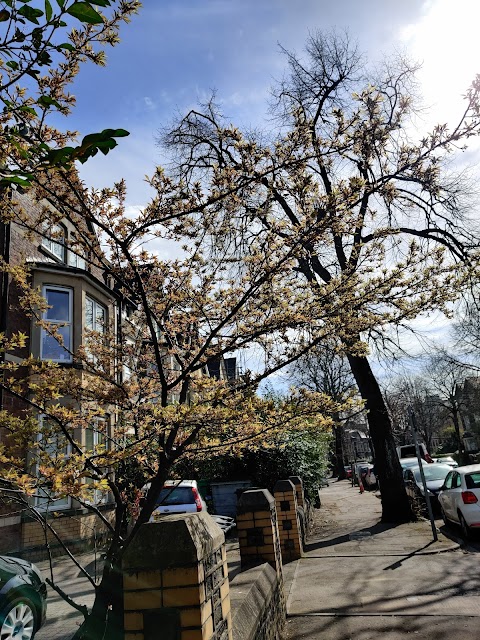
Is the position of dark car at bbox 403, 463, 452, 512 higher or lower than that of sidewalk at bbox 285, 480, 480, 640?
higher

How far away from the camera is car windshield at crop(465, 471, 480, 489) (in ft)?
31.3

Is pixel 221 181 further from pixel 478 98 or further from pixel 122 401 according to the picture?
pixel 478 98

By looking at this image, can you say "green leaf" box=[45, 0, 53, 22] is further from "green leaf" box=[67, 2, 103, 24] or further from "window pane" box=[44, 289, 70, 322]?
"window pane" box=[44, 289, 70, 322]

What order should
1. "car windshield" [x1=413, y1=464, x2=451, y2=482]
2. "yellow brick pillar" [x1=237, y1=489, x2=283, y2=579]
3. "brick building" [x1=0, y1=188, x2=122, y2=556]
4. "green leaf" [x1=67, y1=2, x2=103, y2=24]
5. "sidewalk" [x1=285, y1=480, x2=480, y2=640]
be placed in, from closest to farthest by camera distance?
"green leaf" [x1=67, y1=2, x2=103, y2=24] < "sidewalk" [x1=285, y1=480, x2=480, y2=640] < "yellow brick pillar" [x1=237, y1=489, x2=283, y2=579] < "brick building" [x1=0, y1=188, x2=122, y2=556] < "car windshield" [x1=413, y1=464, x2=451, y2=482]

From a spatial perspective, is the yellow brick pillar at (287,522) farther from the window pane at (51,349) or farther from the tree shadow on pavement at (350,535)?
the window pane at (51,349)

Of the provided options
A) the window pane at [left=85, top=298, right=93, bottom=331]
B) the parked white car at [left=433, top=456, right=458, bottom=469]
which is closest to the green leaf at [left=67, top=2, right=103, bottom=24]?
the window pane at [left=85, top=298, right=93, bottom=331]

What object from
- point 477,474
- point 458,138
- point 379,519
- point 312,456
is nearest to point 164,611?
point 458,138

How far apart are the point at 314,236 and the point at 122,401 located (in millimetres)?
2001

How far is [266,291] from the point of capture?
394 centimetres

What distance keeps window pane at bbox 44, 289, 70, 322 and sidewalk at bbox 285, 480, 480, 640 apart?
8.64m

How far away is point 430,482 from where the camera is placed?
44.9 ft

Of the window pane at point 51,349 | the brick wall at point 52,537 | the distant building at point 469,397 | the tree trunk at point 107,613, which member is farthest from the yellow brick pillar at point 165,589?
the distant building at point 469,397

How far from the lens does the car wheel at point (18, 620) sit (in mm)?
4844

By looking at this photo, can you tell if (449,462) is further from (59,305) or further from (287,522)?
(59,305)
